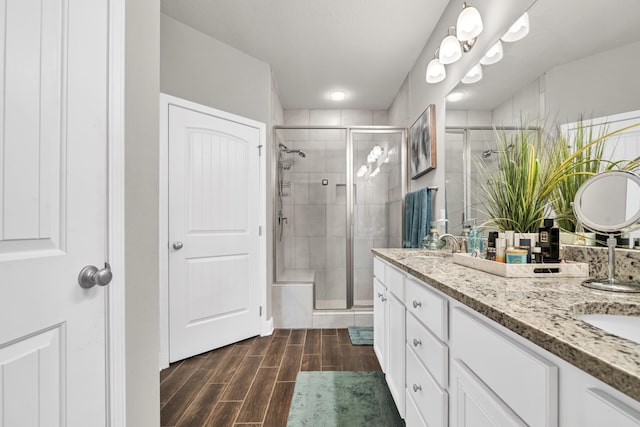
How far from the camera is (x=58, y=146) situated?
76 centimetres

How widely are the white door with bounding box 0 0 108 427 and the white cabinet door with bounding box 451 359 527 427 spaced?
105cm

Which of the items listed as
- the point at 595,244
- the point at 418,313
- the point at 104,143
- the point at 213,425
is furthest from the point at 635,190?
the point at 213,425

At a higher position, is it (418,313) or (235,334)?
(418,313)

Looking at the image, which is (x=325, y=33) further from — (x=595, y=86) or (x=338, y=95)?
(x=595, y=86)

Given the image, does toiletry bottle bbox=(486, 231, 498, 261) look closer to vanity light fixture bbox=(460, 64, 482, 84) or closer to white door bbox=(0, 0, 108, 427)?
vanity light fixture bbox=(460, 64, 482, 84)

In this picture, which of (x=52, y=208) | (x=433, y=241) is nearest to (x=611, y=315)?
(x=52, y=208)

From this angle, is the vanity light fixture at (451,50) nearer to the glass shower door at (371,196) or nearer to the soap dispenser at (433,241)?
the soap dispenser at (433,241)

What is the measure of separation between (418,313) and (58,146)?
128cm

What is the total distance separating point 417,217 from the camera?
8.57ft

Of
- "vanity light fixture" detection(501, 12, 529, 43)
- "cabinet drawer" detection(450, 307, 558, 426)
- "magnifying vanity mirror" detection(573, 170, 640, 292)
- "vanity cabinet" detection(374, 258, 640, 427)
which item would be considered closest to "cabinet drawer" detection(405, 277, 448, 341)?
"vanity cabinet" detection(374, 258, 640, 427)

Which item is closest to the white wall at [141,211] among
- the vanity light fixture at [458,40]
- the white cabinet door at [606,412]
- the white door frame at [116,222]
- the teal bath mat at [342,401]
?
the white door frame at [116,222]

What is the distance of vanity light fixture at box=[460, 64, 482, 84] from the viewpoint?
1.66 meters

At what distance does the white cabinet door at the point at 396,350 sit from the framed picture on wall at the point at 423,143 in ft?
4.09

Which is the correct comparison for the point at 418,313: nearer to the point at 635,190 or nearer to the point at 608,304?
the point at 608,304
